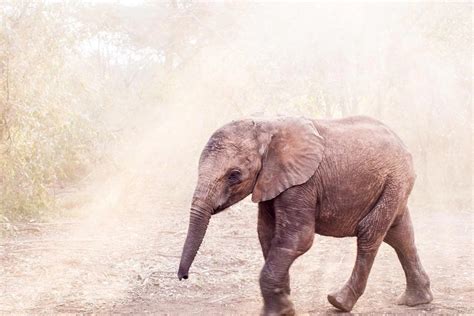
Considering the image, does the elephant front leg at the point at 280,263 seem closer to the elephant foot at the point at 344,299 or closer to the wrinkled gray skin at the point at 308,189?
the wrinkled gray skin at the point at 308,189

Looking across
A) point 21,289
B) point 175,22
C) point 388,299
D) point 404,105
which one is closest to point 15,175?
point 21,289

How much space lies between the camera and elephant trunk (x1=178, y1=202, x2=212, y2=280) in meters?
4.96

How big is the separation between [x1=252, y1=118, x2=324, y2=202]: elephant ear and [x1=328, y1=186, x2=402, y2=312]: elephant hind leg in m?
0.67

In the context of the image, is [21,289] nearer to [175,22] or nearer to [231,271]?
[231,271]

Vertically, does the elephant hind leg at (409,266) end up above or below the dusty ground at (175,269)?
above

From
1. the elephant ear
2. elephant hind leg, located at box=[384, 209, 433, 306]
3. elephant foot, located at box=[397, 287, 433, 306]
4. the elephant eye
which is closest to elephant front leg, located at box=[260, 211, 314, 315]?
Result: the elephant ear

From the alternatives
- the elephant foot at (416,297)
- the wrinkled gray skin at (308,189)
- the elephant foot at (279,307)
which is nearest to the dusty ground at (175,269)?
the elephant foot at (416,297)

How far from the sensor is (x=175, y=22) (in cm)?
1905

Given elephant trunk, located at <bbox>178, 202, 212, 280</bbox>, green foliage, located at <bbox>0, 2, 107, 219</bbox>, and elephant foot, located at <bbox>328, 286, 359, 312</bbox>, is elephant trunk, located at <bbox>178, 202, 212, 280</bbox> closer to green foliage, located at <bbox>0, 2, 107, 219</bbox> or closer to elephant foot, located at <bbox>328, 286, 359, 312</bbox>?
elephant foot, located at <bbox>328, 286, 359, 312</bbox>

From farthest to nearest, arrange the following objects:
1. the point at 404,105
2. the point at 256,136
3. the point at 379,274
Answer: the point at 404,105, the point at 379,274, the point at 256,136

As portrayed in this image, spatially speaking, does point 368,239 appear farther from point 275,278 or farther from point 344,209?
point 275,278

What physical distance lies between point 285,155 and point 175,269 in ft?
8.85

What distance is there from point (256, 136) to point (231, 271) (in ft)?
8.65

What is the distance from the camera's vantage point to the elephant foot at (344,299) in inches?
221
